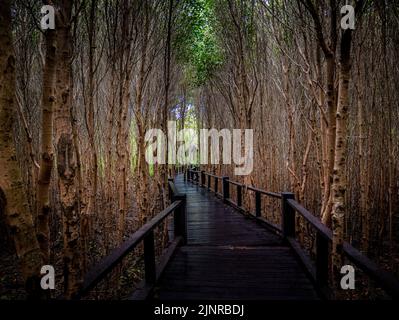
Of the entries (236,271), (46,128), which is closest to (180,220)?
(236,271)

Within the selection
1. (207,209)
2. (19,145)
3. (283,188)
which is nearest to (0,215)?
(19,145)

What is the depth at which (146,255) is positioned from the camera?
252cm

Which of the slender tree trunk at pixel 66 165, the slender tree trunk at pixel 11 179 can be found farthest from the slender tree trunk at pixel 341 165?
the slender tree trunk at pixel 11 179

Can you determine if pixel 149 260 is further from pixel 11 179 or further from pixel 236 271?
pixel 11 179

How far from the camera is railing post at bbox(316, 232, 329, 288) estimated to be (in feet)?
7.72

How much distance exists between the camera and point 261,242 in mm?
4133

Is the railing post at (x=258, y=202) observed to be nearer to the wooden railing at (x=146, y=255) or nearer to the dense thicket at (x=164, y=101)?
the dense thicket at (x=164, y=101)

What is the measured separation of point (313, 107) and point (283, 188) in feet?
16.8

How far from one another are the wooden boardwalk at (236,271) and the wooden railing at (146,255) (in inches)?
4.9

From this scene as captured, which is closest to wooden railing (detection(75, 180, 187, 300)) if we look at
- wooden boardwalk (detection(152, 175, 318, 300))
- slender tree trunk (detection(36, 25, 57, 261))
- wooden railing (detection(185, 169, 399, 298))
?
wooden boardwalk (detection(152, 175, 318, 300))

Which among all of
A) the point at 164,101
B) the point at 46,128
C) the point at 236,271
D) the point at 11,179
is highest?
the point at 164,101

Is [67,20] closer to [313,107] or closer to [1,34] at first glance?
[1,34]

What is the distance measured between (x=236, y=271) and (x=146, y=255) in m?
1.12

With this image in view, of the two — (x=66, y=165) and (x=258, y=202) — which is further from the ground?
(x=66, y=165)
